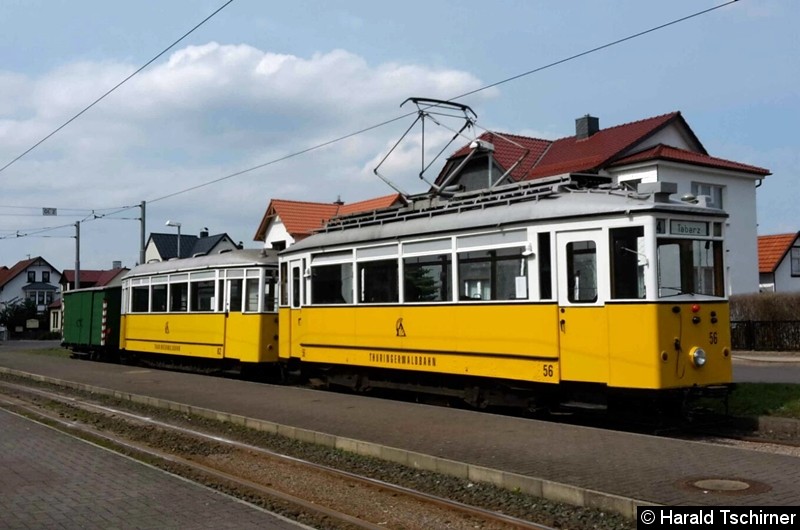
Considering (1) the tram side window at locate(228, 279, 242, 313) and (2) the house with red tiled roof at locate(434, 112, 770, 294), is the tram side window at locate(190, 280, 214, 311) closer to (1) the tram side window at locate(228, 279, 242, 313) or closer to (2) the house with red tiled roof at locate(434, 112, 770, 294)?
(1) the tram side window at locate(228, 279, 242, 313)

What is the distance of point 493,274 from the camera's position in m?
12.2

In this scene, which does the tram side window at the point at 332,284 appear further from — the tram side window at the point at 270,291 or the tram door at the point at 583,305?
the tram door at the point at 583,305

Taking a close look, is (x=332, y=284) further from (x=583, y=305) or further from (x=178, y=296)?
(x=178, y=296)

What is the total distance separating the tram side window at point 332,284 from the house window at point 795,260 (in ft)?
125

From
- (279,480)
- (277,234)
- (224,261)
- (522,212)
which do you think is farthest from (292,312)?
(277,234)

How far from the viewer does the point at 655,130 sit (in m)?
32.2

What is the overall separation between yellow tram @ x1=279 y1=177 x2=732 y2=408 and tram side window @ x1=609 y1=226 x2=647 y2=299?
0.01 m

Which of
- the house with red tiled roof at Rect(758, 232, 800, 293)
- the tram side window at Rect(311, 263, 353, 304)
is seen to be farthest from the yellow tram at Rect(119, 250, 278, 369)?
the house with red tiled roof at Rect(758, 232, 800, 293)

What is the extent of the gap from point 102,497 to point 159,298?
655 inches

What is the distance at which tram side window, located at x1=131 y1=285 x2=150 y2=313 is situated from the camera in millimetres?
24422

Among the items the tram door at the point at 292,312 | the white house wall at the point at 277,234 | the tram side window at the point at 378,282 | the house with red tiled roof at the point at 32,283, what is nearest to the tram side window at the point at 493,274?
the tram side window at the point at 378,282

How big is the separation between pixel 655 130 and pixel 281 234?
871 inches

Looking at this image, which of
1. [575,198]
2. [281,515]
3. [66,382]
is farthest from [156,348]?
→ [281,515]

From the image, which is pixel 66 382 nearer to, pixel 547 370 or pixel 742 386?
pixel 547 370
